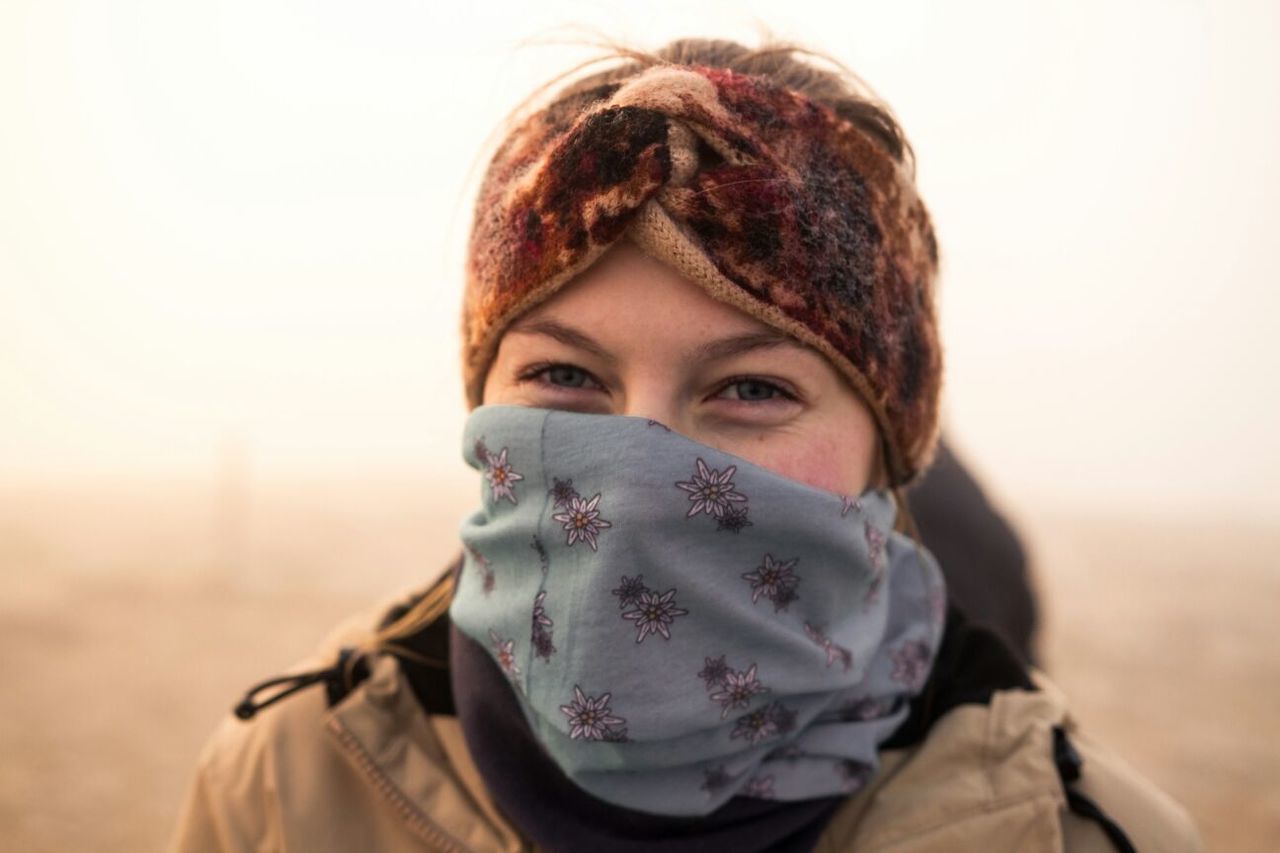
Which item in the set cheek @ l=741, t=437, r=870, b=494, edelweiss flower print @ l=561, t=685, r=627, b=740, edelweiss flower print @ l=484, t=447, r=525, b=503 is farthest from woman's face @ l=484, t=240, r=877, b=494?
edelweiss flower print @ l=561, t=685, r=627, b=740

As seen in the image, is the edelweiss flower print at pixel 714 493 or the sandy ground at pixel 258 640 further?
the sandy ground at pixel 258 640

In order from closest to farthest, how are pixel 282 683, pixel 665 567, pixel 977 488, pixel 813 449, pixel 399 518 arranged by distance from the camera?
pixel 665 567
pixel 813 449
pixel 282 683
pixel 977 488
pixel 399 518

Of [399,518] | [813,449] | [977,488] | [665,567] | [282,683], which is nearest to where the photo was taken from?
[665,567]

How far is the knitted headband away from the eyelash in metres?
0.09

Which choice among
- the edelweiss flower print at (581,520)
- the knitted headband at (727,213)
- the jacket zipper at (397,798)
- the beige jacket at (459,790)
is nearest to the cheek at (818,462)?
the knitted headband at (727,213)

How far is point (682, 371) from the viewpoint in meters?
1.64

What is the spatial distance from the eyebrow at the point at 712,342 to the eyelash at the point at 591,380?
0.15ft

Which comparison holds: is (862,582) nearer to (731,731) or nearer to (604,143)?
(731,731)

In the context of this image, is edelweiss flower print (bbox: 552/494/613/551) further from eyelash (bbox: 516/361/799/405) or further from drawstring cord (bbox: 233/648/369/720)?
drawstring cord (bbox: 233/648/369/720)

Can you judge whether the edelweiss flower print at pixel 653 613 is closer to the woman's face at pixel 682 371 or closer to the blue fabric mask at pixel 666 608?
the blue fabric mask at pixel 666 608

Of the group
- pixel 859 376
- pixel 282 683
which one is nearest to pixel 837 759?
pixel 859 376

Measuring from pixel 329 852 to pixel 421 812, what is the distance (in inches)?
7.1

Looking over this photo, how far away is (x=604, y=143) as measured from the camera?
5.40 ft

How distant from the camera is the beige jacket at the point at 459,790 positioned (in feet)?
5.78
